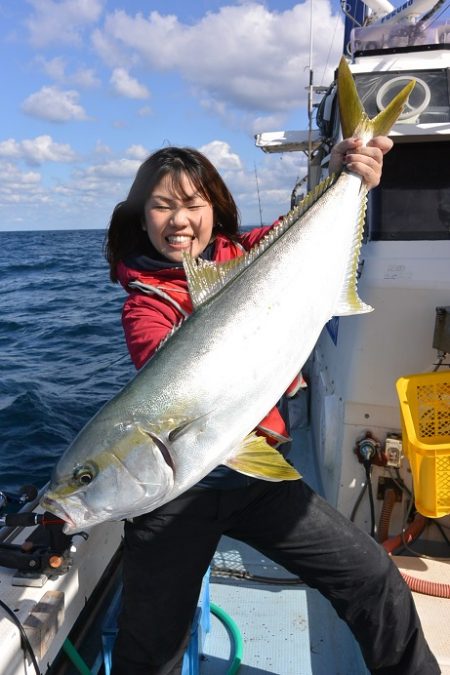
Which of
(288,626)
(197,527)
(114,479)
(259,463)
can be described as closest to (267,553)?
(197,527)

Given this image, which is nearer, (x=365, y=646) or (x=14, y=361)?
(x=365, y=646)

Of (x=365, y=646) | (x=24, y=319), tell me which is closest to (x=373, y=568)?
(x=365, y=646)

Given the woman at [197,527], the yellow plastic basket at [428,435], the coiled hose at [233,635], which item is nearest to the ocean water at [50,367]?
the coiled hose at [233,635]

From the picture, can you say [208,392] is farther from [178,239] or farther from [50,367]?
[50,367]

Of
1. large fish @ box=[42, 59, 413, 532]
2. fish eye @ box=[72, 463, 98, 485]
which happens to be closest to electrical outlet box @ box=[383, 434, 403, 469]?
large fish @ box=[42, 59, 413, 532]

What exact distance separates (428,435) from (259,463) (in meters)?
1.48

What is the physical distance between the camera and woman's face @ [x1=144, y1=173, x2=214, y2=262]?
6.67 feet

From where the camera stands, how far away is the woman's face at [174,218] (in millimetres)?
2033

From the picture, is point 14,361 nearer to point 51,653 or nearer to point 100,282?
point 51,653

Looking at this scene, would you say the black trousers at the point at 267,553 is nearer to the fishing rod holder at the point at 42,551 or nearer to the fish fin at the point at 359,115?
the fishing rod holder at the point at 42,551

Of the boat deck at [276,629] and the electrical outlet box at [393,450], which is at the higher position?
the electrical outlet box at [393,450]

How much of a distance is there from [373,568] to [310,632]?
1.12 metres

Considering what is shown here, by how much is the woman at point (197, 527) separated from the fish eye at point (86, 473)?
0.44m

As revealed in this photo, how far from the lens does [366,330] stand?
2867 mm
